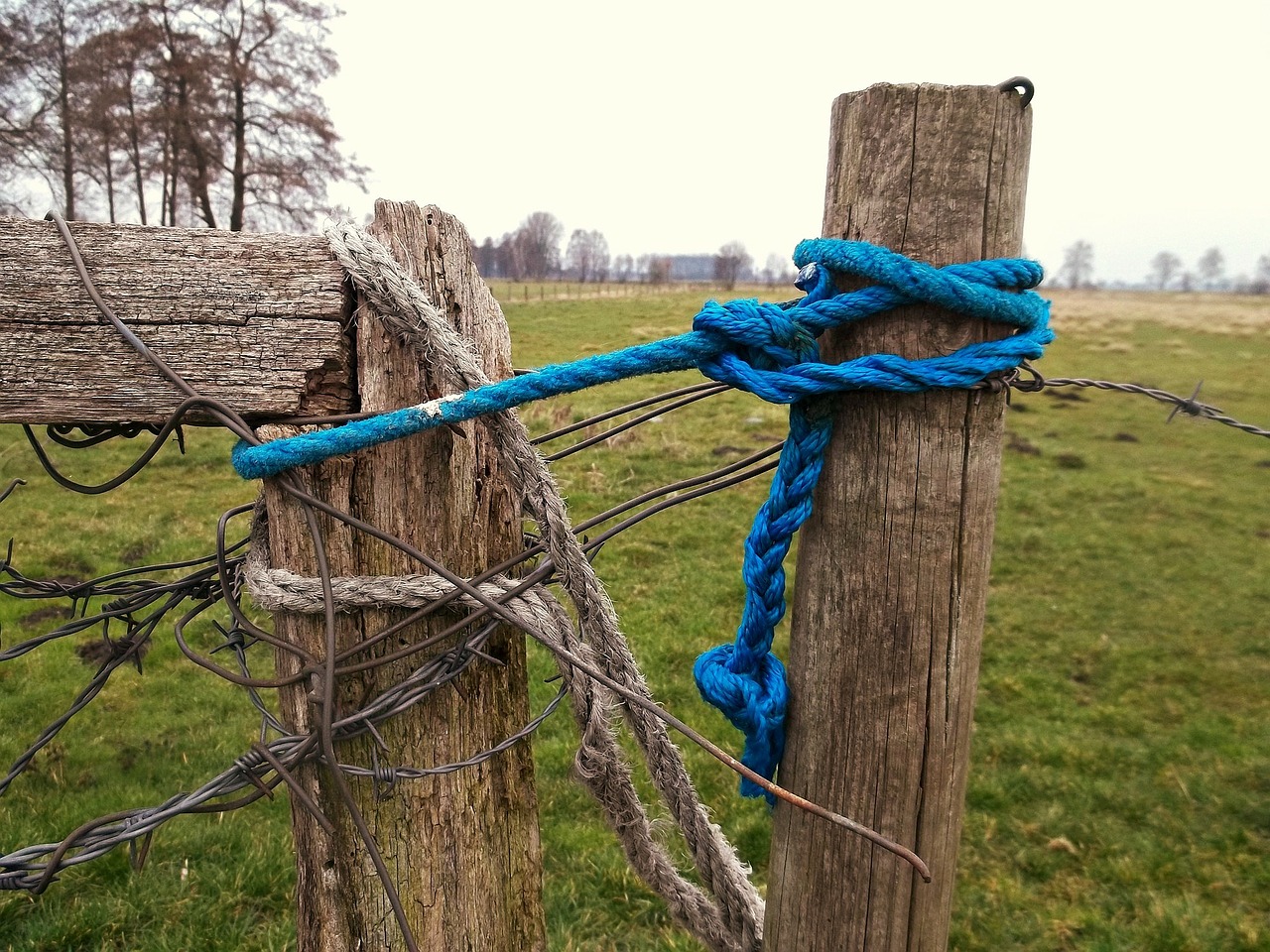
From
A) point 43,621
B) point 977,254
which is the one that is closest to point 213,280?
point 977,254

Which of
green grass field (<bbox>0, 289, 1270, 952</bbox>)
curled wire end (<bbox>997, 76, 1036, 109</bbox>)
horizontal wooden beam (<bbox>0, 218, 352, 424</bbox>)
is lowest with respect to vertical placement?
green grass field (<bbox>0, 289, 1270, 952</bbox>)

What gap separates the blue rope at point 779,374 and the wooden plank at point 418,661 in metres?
0.11

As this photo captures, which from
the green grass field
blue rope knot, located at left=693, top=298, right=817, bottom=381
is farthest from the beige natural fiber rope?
the green grass field

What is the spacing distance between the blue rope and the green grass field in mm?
2331

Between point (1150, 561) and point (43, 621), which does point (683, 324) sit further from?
point (43, 621)

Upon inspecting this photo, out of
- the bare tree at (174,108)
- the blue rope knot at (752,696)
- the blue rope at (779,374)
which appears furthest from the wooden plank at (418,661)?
the bare tree at (174,108)

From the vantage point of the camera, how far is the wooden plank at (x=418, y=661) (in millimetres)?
1352

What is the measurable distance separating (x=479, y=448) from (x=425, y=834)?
0.69 meters

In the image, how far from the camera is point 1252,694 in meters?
5.47

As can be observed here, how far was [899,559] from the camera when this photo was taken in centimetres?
120

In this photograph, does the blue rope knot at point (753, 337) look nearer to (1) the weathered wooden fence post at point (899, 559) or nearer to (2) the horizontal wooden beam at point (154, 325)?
(1) the weathered wooden fence post at point (899, 559)

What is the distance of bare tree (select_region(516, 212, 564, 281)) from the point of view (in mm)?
65000

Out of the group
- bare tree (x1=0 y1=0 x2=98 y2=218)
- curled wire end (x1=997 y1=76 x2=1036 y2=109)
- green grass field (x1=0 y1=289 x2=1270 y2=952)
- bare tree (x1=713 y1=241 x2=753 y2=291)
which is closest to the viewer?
curled wire end (x1=997 y1=76 x2=1036 y2=109)

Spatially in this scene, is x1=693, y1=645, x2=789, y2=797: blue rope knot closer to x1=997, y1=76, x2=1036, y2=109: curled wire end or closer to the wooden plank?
the wooden plank
